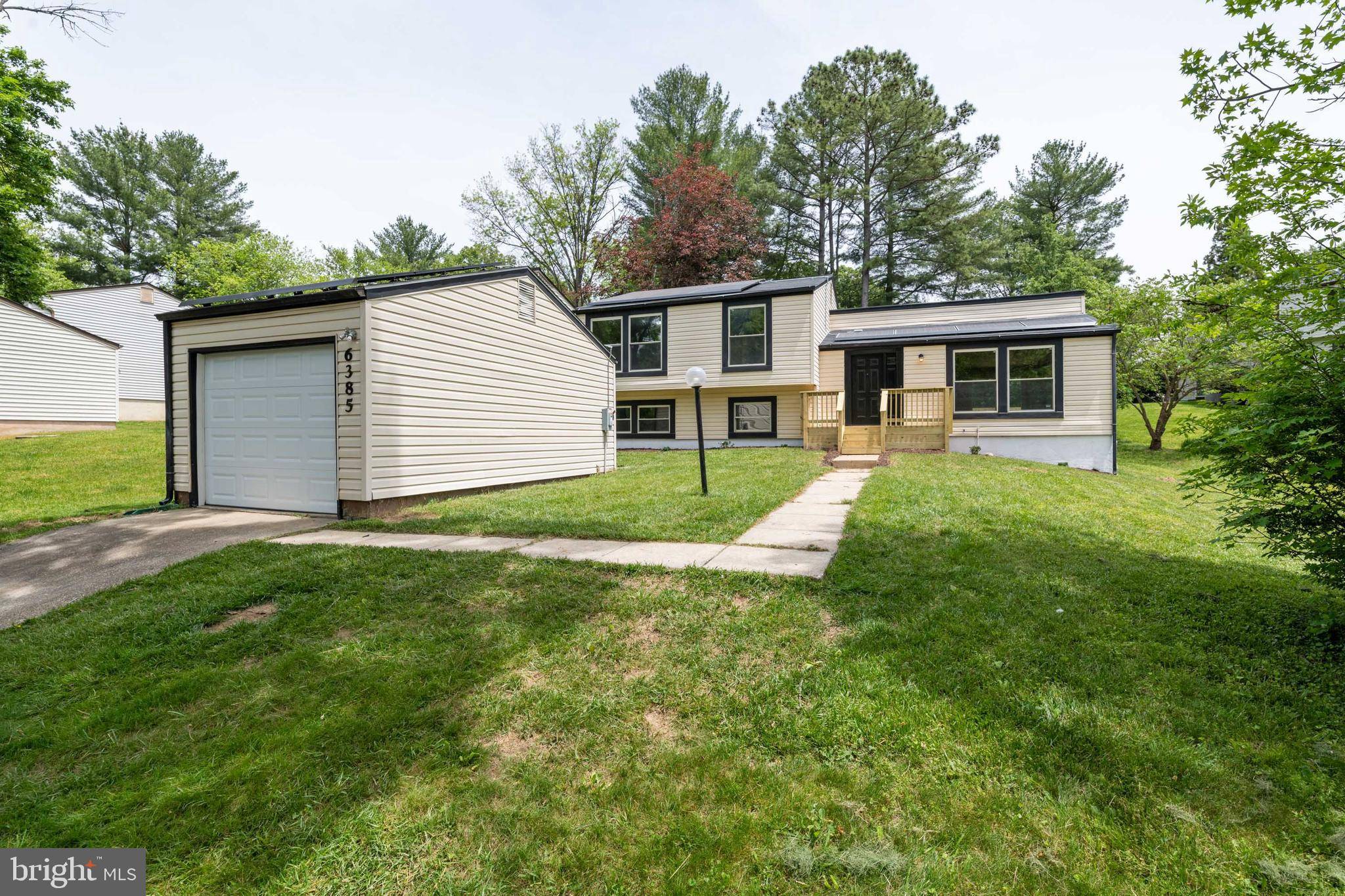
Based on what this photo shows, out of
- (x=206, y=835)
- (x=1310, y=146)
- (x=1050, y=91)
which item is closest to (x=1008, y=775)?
(x=206, y=835)

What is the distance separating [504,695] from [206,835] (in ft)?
3.73

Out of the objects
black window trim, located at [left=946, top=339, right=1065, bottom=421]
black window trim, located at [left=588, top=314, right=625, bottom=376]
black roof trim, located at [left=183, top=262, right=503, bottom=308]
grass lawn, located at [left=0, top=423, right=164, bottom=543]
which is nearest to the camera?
black roof trim, located at [left=183, top=262, right=503, bottom=308]

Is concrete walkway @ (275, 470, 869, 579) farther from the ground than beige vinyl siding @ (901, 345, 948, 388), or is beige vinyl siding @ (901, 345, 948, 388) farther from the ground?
beige vinyl siding @ (901, 345, 948, 388)

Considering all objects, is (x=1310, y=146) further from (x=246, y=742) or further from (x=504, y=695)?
(x=246, y=742)

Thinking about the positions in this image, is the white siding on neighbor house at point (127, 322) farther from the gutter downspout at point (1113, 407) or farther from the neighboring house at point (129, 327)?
the gutter downspout at point (1113, 407)

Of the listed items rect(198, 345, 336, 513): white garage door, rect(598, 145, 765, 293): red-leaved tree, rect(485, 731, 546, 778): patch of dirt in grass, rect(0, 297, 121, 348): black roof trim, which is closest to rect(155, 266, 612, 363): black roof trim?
rect(198, 345, 336, 513): white garage door

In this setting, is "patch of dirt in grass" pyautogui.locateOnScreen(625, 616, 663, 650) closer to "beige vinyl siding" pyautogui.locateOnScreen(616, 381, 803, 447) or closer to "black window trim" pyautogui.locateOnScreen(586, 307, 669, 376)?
"beige vinyl siding" pyautogui.locateOnScreen(616, 381, 803, 447)

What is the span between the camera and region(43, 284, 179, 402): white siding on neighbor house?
72.7 feet

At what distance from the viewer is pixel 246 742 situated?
8.11 ft

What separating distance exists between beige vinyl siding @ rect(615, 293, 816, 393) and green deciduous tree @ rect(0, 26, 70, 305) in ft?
49.0

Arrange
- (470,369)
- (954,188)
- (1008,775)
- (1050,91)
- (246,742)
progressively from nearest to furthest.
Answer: (1008,775) < (246,742) < (1050,91) < (470,369) < (954,188)

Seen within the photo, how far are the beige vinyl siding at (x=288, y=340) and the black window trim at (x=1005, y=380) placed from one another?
13.0m

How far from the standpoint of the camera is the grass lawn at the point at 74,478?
7336 millimetres

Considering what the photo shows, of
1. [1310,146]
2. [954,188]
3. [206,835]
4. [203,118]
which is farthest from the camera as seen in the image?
[954,188]
